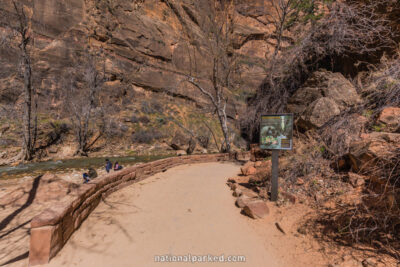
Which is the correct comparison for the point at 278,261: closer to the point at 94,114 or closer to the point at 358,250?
the point at 358,250

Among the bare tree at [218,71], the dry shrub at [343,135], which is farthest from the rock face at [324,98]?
the bare tree at [218,71]

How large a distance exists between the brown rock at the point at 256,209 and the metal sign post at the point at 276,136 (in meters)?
0.47

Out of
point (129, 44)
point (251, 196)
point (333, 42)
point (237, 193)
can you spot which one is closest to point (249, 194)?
point (251, 196)

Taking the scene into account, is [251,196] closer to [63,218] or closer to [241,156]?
[63,218]

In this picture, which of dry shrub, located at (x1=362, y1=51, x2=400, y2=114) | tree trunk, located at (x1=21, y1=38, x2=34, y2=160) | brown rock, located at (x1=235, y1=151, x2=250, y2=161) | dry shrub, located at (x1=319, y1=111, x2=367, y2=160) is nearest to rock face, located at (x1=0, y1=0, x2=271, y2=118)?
tree trunk, located at (x1=21, y1=38, x2=34, y2=160)

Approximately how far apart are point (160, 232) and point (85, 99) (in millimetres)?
22637

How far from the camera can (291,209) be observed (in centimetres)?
391

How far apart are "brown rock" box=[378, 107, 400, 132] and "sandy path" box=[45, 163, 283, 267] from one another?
3.75m

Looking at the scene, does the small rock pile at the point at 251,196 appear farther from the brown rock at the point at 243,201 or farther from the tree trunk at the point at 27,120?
the tree trunk at the point at 27,120

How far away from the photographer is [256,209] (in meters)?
3.99

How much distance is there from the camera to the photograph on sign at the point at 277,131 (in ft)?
14.0

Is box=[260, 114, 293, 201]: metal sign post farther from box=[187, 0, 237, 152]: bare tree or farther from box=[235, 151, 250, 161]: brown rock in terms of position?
box=[187, 0, 237, 152]: bare tree

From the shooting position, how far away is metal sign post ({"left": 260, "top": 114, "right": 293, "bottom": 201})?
14.0 ft

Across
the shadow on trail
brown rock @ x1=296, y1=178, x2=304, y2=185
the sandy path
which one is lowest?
the shadow on trail
